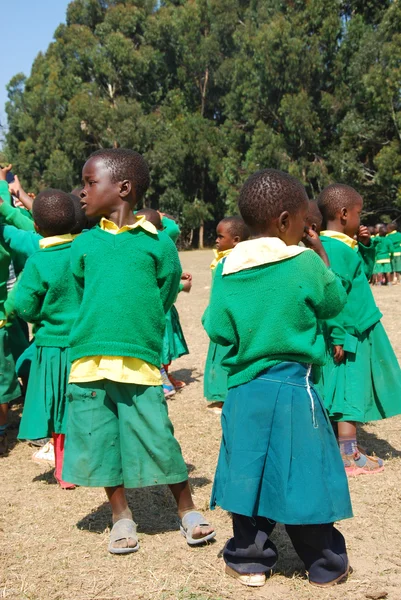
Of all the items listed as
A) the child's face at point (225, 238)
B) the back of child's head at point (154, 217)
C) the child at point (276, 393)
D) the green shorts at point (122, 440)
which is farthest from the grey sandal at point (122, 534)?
the back of child's head at point (154, 217)

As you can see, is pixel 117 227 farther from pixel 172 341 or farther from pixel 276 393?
pixel 172 341

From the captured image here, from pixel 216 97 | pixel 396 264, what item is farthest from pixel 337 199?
pixel 216 97

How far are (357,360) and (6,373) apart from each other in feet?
7.84

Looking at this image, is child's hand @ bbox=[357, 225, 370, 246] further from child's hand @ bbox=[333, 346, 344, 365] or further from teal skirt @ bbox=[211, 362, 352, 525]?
teal skirt @ bbox=[211, 362, 352, 525]

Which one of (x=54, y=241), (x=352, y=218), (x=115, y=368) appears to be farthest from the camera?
(x=352, y=218)

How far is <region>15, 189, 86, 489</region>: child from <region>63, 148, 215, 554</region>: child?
2.42 ft

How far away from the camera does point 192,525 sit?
3.07 meters

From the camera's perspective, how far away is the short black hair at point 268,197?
2.66 metres

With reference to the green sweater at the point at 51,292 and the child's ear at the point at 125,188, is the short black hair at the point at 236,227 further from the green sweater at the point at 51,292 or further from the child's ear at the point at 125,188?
the child's ear at the point at 125,188

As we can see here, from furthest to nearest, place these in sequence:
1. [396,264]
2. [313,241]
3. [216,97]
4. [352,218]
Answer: [216,97]
[396,264]
[352,218]
[313,241]

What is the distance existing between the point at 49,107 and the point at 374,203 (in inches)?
772

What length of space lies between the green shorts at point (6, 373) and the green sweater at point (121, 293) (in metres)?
1.77

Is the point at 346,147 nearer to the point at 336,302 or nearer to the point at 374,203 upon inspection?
the point at 374,203

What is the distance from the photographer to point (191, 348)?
8891mm
